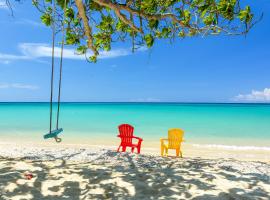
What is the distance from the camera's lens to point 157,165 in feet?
25.6

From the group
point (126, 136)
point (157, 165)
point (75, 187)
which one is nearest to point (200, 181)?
point (157, 165)

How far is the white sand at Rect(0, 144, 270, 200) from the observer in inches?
213

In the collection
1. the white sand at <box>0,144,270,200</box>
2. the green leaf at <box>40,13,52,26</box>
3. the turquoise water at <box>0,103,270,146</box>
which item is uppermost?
the green leaf at <box>40,13,52,26</box>

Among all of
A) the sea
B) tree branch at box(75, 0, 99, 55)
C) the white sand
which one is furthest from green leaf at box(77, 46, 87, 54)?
the sea

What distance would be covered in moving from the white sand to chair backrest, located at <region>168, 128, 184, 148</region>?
1.30 meters

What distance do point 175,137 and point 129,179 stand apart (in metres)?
3.89

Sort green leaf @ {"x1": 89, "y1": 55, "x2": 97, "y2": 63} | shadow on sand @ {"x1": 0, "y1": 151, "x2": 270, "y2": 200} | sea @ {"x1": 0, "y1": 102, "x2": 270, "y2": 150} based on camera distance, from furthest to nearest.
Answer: sea @ {"x1": 0, "y1": 102, "x2": 270, "y2": 150} < green leaf @ {"x1": 89, "y1": 55, "x2": 97, "y2": 63} < shadow on sand @ {"x1": 0, "y1": 151, "x2": 270, "y2": 200}

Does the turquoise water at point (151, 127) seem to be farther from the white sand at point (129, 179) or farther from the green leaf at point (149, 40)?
the white sand at point (129, 179)

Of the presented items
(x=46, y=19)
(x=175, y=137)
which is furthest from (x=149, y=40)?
(x=175, y=137)

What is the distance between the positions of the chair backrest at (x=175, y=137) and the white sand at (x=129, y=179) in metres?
1.30

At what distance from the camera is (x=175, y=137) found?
386 inches

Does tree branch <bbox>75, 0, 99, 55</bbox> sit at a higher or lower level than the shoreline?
higher

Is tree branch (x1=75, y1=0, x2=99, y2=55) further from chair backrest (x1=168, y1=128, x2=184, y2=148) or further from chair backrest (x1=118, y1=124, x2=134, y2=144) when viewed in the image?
chair backrest (x1=168, y1=128, x2=184, y2=148)

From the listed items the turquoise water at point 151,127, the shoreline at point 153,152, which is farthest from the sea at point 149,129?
the shoreline at point 153,152
